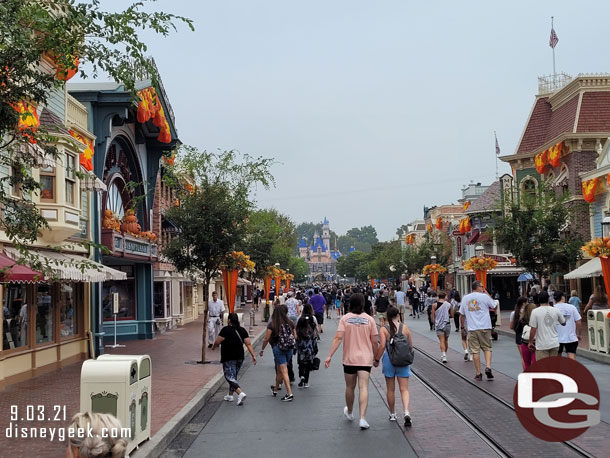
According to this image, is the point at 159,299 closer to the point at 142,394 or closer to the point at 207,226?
the point at 207,226

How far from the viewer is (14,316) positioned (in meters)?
15.1

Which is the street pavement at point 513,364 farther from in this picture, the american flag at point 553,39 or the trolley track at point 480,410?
the american flag at point 553,39

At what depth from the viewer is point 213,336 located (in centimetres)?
2148

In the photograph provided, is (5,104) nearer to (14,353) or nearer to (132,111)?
(14,353)

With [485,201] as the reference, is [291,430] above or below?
below

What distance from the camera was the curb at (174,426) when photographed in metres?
7.70

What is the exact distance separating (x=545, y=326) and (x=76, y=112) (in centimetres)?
1428

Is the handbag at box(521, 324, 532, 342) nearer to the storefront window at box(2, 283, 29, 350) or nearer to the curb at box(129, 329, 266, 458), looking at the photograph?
the curb at box(129, 329, 266, 458)

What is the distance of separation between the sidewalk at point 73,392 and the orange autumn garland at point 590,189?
17761mm

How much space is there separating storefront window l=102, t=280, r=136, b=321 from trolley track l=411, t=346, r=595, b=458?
42.1 feet

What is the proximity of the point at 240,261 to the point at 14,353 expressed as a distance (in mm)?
7252

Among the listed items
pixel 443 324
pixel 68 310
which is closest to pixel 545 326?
pixel 443 324

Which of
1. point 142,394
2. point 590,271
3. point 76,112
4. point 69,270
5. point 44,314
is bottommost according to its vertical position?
point 142,394

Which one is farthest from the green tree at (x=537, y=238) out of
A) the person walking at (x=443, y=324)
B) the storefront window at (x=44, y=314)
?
the storefront window at (x=44, y=314)
